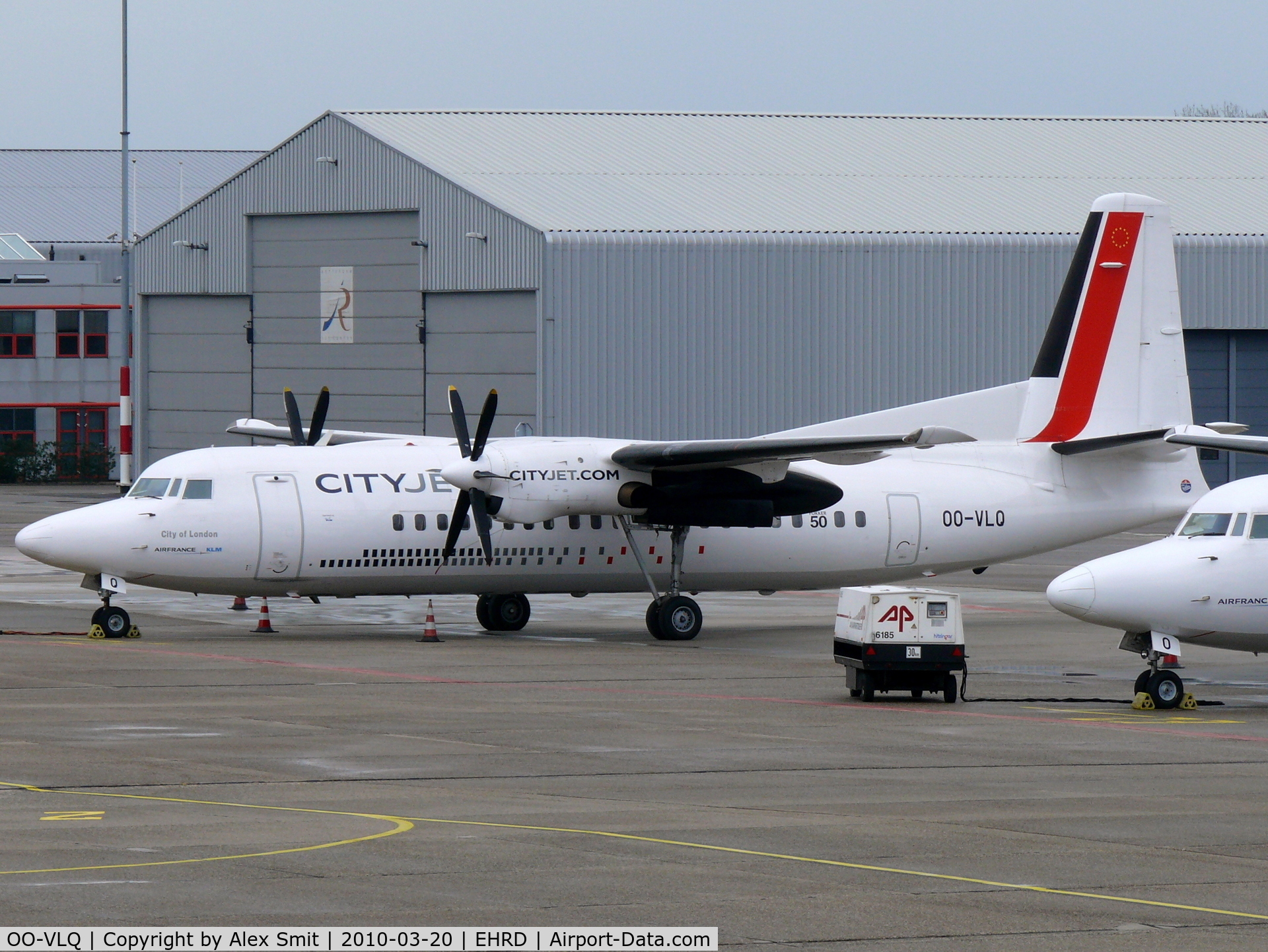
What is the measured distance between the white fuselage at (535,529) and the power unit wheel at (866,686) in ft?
23.6

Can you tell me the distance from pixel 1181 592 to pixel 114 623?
14.8 meters

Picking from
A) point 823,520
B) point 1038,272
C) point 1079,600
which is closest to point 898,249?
point 1038,272

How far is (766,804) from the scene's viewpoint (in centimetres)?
1319

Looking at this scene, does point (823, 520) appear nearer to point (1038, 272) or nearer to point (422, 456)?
point (422, 456)

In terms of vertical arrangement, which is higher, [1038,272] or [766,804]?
[1038,272]

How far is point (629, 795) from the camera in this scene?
13539 millimetres

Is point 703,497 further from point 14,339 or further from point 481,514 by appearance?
point 14,339

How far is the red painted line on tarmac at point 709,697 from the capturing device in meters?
17.5

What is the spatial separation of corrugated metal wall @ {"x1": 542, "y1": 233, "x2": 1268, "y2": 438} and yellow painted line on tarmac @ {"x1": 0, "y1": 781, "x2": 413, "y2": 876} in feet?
114

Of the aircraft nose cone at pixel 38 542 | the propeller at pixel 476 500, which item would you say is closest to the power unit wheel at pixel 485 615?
the propeller at pixel 476 500

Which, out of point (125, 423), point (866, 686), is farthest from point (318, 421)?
point (125, 423)

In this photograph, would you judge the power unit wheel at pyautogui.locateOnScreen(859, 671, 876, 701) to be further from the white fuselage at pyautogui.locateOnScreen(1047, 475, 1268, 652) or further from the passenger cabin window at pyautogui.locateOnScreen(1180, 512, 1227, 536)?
the passenger cabin window at pyautogui.locateOnScreen(1180, 512, 1227, 536)

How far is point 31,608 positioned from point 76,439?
153ft

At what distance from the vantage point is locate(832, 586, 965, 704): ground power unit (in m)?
19.6
